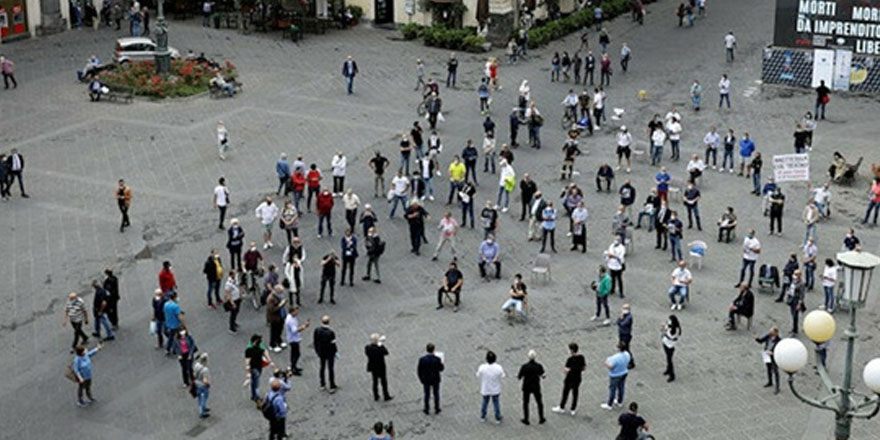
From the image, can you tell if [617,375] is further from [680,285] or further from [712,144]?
[712,144]

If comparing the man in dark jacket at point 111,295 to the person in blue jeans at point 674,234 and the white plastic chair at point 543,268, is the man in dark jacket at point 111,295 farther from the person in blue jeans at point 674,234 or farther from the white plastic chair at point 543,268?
the person in blue jeans at point 674,234

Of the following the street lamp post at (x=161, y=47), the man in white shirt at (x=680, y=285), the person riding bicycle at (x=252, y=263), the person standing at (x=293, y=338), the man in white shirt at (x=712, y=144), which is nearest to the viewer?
the person standing at (x=293, y=338)

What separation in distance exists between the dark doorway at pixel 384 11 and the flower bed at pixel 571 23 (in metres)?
6.97

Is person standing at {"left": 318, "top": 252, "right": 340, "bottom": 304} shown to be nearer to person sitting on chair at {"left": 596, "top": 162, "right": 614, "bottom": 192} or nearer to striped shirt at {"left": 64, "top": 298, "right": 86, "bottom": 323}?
striped shirt at {"left": 64, "top": 298, "right": 86, "bottom": 323}

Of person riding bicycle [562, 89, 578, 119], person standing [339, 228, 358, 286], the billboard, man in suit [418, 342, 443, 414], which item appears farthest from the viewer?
the billboard

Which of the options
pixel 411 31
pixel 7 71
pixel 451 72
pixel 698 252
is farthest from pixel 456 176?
pixel 411 31

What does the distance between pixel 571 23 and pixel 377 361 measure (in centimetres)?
3688

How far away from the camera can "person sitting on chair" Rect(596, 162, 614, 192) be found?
110 ft

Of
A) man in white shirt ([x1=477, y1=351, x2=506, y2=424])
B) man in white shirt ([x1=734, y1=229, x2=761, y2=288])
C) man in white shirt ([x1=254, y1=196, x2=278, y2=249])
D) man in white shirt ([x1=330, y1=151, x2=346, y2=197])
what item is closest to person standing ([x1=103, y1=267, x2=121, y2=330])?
man in white shirt ([x1=254, y1=196, x2=278, y2=249])

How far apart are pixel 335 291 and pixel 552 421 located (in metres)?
7.32

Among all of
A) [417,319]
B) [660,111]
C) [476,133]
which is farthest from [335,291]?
[660,111]

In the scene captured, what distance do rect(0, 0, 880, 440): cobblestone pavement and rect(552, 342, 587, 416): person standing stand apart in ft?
1.09

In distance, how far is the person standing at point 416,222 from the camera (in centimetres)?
2902

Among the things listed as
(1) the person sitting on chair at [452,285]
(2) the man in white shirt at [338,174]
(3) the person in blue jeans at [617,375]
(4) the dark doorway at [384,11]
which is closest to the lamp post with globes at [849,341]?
(3) the person in blue jeans at [617,375]
